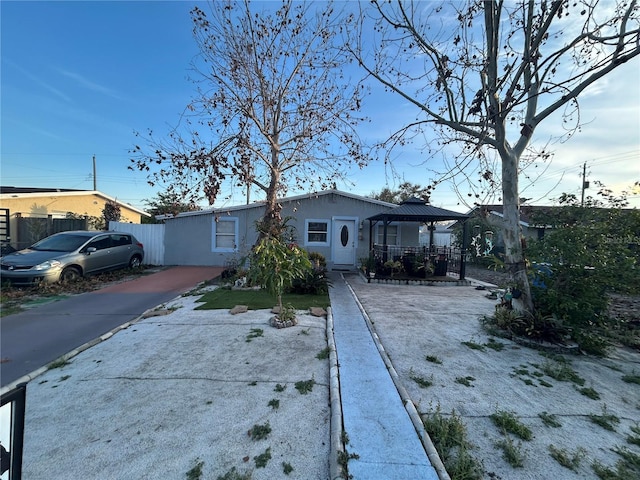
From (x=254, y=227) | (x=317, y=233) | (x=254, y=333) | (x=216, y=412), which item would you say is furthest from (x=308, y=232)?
(x=216, y=412)

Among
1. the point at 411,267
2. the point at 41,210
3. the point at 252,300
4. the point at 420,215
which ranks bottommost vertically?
the point at 252,300

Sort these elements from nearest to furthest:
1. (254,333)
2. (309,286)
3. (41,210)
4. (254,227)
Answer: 1. (254,333)
2. (309,286)
3. (254,227)
4. (41,210)

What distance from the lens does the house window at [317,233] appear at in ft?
39.0

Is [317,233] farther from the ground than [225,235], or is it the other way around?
[317,233]

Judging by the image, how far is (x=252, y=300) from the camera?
668 centimetres

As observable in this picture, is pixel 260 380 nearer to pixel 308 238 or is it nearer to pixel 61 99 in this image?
pixel 308 238

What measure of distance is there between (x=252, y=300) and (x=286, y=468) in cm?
487

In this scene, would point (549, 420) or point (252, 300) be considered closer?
point (549, 420)

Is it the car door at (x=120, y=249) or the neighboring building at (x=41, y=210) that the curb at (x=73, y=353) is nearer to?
the car door at (x=120, y=249)

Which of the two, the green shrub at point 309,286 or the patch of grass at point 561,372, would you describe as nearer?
the patch of grass at point 561,372

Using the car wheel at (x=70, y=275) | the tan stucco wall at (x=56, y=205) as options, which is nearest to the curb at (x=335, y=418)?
the car wheel at (x=70, y=275)

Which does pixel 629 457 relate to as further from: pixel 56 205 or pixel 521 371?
pixel 56 205

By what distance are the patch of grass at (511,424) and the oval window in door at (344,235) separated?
940 cm

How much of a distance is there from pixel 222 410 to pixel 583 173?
3391 cm
